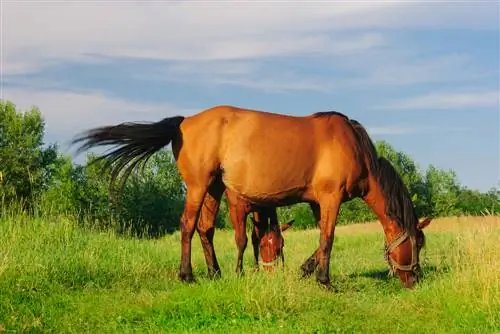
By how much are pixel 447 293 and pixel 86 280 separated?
4.58m

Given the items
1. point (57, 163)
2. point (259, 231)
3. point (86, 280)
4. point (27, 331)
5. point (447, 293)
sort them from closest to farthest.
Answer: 1. point (27, 331)
2. point (447, 293)
3. point (86, 280)
4. point (259, 231)
5. point (57, 163)

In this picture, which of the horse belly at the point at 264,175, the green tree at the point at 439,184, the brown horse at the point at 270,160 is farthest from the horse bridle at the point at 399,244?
the green tree at the point at 439,184

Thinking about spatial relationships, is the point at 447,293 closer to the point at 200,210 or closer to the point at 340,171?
the point at 340,171

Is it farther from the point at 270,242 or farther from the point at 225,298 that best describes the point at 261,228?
the point at 225,298

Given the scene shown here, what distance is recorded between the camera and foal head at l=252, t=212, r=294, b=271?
895 cm

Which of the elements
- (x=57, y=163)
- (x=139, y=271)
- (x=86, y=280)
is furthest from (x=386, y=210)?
(x=57, y=163)

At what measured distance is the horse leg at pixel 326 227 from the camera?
27.7 ft

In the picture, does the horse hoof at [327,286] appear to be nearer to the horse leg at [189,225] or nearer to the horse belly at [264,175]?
Result: the horse belly at [264,175]

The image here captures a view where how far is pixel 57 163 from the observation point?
135 ft

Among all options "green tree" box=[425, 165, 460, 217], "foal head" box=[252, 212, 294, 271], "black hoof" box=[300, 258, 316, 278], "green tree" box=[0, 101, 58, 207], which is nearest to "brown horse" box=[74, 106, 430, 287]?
"black hoof" box=[300, 258, 316, 278]

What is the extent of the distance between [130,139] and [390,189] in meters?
3.81

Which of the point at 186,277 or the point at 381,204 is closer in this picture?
the point at 186,277

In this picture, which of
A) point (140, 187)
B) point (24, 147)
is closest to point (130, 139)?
point (140, 187)

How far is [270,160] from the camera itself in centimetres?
854
